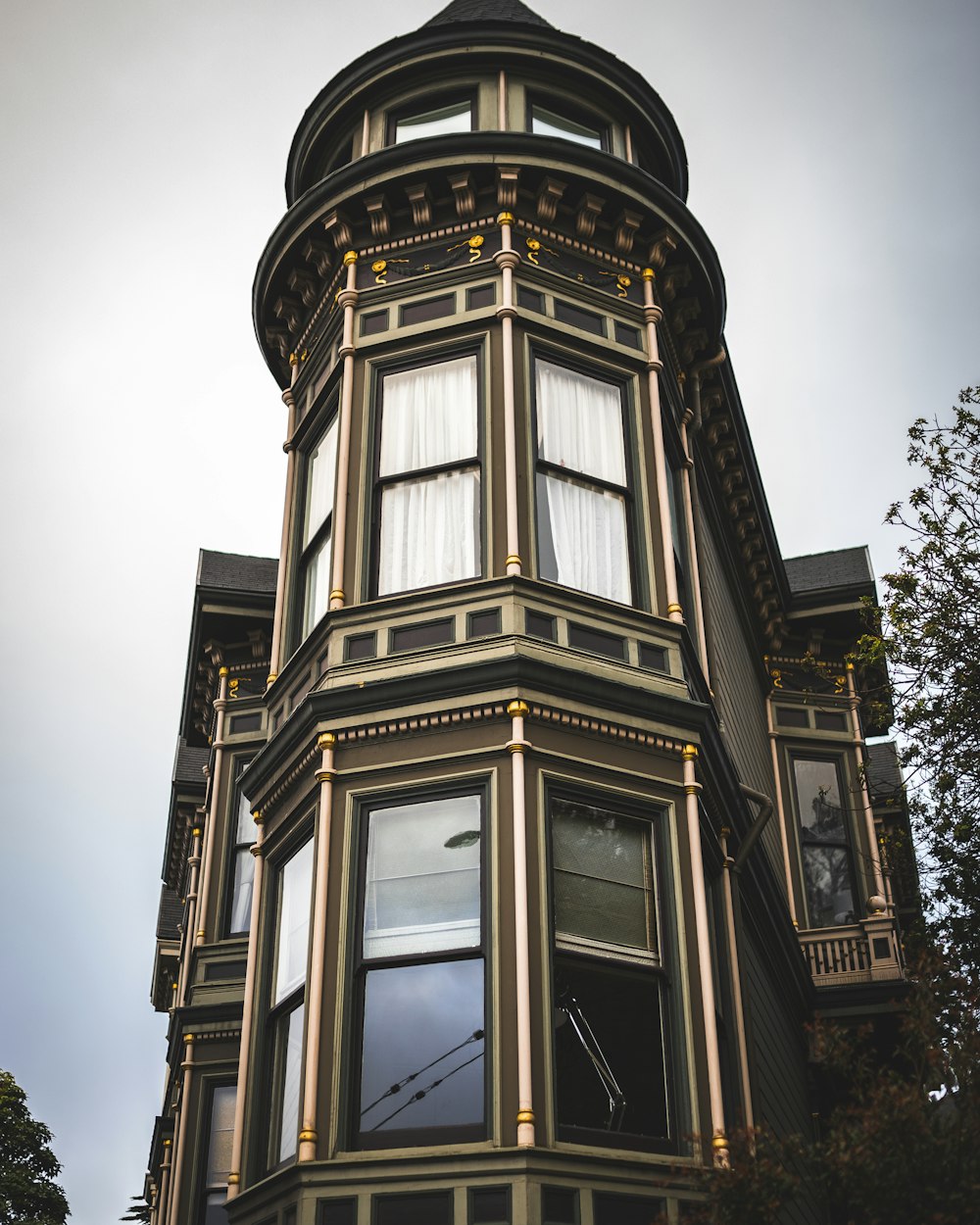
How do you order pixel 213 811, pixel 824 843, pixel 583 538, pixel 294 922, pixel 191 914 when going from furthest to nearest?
pixel 191 914
pixel 824 843
pixel 213 811
pixel 583 538
pixel 294 922

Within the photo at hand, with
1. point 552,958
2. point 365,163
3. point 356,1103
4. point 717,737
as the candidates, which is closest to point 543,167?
point 365,163

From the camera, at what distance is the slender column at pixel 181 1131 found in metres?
18.4

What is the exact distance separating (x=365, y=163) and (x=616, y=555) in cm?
509

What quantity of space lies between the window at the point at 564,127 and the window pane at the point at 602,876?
833 cm

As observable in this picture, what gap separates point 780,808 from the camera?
21953mm

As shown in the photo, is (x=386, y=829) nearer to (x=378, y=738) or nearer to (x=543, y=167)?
(x=378, y=738)

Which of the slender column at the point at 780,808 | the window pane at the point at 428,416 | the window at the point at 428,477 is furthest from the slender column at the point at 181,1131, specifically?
the window pane at the point at 428,416

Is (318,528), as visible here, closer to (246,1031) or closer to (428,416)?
(428,416)

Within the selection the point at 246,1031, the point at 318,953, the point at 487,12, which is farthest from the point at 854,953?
the point at 487,12

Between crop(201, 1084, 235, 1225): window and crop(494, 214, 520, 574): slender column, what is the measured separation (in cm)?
951

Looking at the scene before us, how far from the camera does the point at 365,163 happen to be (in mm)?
15453

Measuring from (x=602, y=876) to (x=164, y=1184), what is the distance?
13.5m

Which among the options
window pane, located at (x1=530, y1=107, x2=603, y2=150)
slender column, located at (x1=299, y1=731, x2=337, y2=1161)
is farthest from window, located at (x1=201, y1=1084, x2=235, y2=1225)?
window pane, located at (x1=530, y1=107, x2=603, y2=150)

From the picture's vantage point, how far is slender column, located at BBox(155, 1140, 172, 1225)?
2139 centimetres
